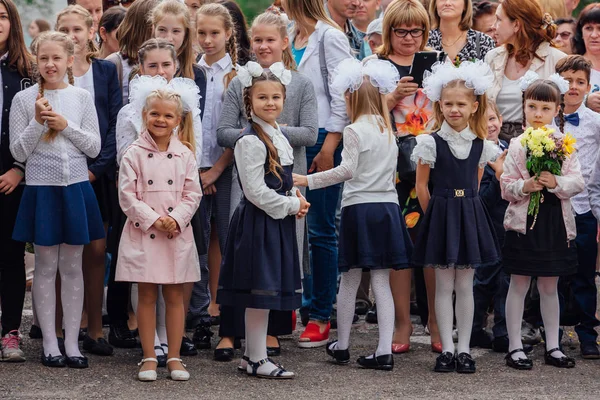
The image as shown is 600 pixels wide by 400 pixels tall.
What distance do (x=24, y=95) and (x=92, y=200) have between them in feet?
2.58

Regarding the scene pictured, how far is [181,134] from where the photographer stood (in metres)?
6.54

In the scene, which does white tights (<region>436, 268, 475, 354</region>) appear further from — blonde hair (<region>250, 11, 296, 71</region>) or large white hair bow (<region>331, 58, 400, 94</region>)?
blonde hair (<region>250, 11, 296, 71</region>)

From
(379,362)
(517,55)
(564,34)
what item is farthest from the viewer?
(564,34)

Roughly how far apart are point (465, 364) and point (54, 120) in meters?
2.97

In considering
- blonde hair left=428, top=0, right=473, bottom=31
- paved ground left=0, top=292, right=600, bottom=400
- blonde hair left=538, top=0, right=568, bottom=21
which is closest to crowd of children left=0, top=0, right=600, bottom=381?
paved ground left=0, top=292, right=600, bottom=400

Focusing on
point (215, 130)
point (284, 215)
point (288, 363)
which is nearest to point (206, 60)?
point (215, 130)

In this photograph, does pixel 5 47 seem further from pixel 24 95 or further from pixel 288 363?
pixel 288 363

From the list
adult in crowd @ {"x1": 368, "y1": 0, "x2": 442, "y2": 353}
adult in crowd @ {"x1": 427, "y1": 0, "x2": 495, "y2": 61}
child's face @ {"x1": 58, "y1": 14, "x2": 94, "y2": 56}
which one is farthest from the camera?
adult in crowd @ {"x1": 427, "y1": 0, "x2": 495, "y2": 61}

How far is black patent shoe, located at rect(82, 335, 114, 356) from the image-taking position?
6.78 m

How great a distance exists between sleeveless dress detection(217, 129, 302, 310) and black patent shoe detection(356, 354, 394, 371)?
2.09 ft

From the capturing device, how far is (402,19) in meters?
7.10

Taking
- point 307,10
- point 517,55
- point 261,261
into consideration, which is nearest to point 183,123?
point 261,261

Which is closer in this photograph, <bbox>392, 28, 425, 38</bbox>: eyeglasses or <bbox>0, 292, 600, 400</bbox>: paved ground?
<bbox>0, 292, 600, 400</bbox>: paved ground

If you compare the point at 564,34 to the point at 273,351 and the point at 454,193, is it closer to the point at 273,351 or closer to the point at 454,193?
the point at 454,193
